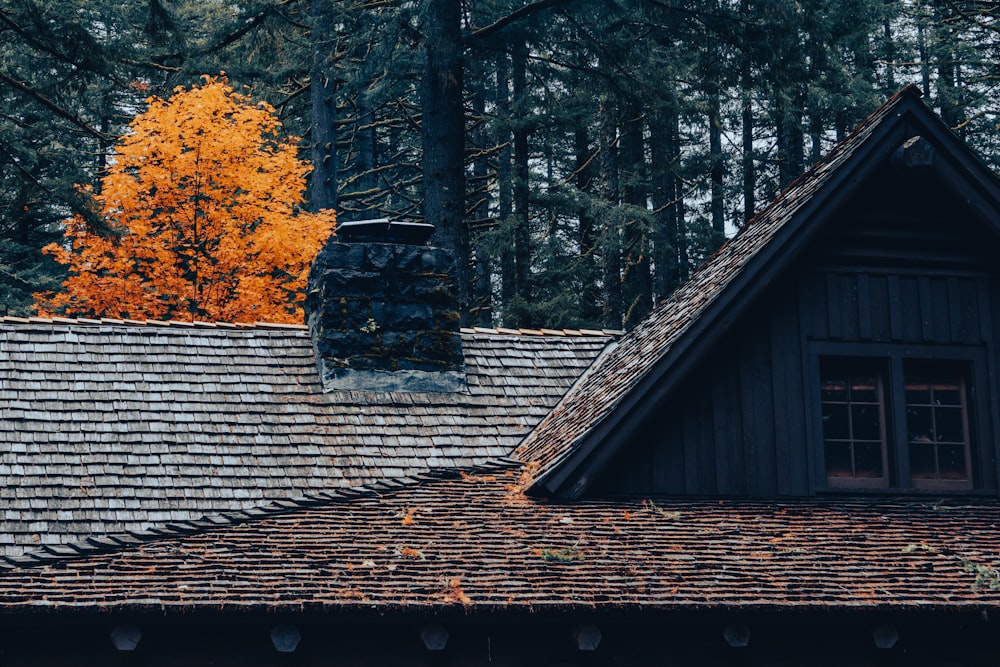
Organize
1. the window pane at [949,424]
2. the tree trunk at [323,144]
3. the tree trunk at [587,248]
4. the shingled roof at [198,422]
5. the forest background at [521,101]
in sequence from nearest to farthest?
the shingled roof at [198,422]
the window pane at [949,424]
the forest background at [521,101]
the tree trunk at [323,144]
the tree trunk at [587,248]

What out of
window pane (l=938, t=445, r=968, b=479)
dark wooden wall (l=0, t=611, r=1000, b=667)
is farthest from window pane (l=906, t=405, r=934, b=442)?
dark wooden wall (l=0, t=611, r=1000, b=667)

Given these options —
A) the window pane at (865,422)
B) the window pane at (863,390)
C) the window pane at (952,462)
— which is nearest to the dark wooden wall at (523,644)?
the window pane at (952,462)

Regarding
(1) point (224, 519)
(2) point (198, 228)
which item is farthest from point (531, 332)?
(2) point (198, 228)

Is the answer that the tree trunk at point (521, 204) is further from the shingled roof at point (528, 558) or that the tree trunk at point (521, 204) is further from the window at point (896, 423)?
the shingled roof at point (528, 558)

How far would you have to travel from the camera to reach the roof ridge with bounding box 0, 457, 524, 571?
32.0 ft

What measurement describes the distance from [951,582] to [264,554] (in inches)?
214

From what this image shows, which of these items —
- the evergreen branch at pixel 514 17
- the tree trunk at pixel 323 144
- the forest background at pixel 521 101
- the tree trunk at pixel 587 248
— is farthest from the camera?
the tree trunk at pixel 587 248

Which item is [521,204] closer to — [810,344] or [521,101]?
[521,101]

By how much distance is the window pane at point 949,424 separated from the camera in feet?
40.0

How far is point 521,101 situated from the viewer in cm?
2930

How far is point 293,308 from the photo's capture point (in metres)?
27.4

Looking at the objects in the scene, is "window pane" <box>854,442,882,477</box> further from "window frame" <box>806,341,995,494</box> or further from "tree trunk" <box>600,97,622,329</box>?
"tree trunk" <box>600,97,622,329</box>

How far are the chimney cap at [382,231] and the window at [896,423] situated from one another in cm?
487

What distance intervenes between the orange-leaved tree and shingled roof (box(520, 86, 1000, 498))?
13.9m
